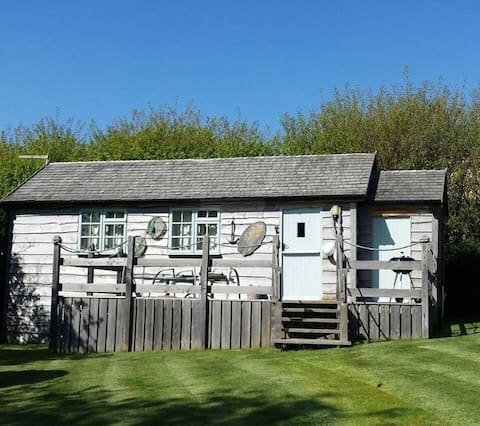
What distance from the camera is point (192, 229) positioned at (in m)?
14.9

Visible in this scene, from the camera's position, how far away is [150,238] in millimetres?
15195

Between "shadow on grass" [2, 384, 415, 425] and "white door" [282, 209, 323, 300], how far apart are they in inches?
270

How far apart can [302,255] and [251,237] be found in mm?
1170

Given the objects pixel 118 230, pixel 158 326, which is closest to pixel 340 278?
pixel 158 326

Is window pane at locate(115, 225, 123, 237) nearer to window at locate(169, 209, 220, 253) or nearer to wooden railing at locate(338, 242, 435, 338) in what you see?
window at locate(169, 209, 220, 253)

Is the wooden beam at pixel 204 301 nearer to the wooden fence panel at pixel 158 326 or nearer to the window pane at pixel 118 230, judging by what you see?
the wooden fence panel at pixel 158 326

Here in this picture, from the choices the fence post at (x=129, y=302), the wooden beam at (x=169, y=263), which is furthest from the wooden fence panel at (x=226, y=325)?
the fence post at (x=129, y=302)

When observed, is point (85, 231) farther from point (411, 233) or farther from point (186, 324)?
point (411, 233)

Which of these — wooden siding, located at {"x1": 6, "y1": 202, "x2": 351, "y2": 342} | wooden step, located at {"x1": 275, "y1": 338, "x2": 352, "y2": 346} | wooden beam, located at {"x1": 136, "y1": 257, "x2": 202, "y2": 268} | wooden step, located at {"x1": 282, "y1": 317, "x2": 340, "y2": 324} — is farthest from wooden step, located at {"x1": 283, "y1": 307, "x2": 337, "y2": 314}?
wooden siding, located at {"x1": 6, "y1": 202, "x2": 351, "y2": 342}

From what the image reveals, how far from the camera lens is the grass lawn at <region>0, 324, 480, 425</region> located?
623cm

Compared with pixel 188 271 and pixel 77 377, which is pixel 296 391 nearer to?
pixel 77 377

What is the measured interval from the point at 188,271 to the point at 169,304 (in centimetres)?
247

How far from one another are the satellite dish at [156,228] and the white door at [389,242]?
4667 millimetres

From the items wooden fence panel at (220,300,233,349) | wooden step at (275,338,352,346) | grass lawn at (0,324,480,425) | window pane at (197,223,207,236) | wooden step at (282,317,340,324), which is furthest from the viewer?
window pane at (197,223,207,236)
